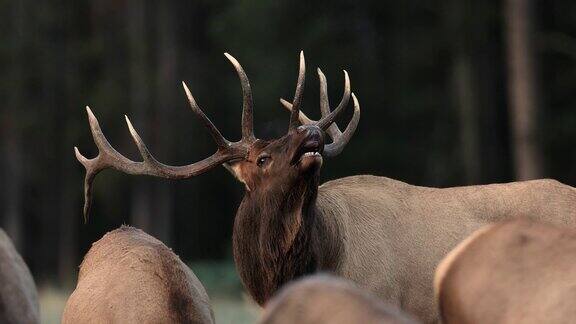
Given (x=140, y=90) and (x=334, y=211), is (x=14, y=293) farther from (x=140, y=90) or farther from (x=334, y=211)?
(x=140, y=90)

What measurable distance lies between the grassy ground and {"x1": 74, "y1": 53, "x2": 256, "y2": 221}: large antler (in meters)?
1.35

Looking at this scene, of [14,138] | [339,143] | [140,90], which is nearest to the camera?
[339,143]

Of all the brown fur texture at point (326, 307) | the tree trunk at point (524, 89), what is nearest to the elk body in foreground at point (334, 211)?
the brown fur texture at point (326, 307)

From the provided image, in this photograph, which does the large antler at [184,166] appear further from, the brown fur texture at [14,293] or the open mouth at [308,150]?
the brown fur texture at [14,293]

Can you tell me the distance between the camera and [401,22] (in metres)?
30.4

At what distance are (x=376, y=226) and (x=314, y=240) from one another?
0.60 metres

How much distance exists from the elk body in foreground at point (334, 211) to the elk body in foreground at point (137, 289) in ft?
1.86

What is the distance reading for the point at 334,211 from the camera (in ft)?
29.7

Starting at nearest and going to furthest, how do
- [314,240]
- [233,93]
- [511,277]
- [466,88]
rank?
[511,277] < [314,240] < [466,88] < [233,93]

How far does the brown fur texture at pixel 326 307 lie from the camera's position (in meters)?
4.51

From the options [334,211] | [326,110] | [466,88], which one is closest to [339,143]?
[326,110]

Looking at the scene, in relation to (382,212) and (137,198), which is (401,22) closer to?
(137,198)

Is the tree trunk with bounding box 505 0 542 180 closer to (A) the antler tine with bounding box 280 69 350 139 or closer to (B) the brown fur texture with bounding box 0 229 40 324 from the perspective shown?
(A) the antler tine with bounding box 280 69 350 139

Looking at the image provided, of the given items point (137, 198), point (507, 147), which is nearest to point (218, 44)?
point (137, 198)
